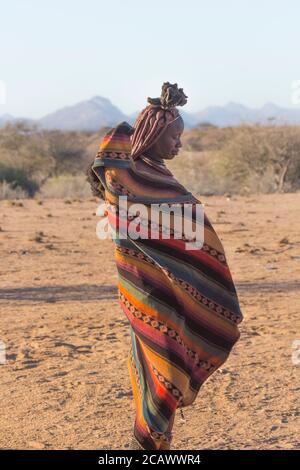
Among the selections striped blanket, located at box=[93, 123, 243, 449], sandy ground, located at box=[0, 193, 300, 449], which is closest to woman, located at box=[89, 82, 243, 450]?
striped blanket, located at box=[93, 123, 243, 449]

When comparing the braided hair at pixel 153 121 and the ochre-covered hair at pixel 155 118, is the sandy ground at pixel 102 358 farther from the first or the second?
the ochre-covered hair at pixel 155 118

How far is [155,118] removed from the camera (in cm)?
350

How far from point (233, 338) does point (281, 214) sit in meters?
13.4

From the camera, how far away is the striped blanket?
3375 mm

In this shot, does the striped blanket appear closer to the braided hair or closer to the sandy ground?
the braided hair

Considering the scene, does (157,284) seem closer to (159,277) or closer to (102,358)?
(159,277)

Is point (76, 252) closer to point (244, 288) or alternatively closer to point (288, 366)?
point (244, 288)

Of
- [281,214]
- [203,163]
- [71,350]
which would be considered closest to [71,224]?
[281,214]

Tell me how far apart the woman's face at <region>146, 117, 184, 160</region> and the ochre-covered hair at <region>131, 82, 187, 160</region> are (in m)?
0.02

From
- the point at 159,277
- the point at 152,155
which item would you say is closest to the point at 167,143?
the point at 152,155

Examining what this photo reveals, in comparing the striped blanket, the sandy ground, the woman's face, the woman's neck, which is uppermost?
the woman's face

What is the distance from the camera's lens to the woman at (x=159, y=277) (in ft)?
11.1

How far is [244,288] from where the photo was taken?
8789 mm

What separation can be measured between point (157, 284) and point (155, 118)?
0.69 m
